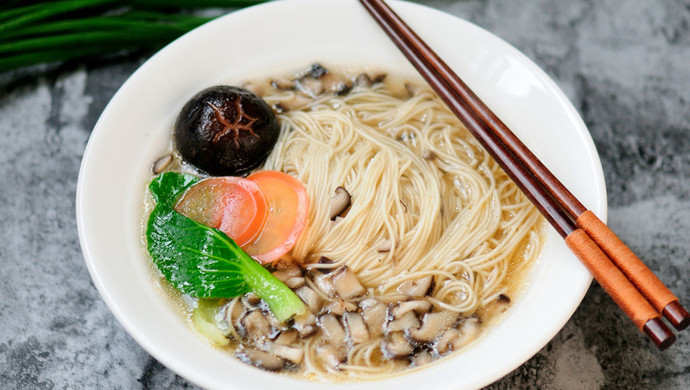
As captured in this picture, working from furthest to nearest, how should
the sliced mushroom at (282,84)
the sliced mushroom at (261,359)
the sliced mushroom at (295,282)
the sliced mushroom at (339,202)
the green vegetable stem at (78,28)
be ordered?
the green vegetable stem at (78,28) → the sliced mushroom at (282,84) → the sliced mushroom at (339,202) → the sliced mushroom at (295,282) → the sliced mushroom at (261,359)

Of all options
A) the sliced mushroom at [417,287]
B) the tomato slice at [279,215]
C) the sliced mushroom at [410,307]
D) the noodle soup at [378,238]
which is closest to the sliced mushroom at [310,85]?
the noodle soup at [378,238]

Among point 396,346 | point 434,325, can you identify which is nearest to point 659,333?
point 434,325

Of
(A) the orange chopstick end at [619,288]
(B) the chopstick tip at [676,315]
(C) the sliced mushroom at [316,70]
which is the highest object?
(B) the chopstick tip at [676,315]

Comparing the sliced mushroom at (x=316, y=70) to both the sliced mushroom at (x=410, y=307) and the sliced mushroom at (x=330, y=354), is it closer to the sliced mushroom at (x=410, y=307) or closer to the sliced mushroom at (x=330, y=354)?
the sliced mushroom at (x=410, y=307)

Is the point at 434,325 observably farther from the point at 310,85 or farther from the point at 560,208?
the point at 310,85

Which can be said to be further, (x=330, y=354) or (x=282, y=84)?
(x=282, y=84)
